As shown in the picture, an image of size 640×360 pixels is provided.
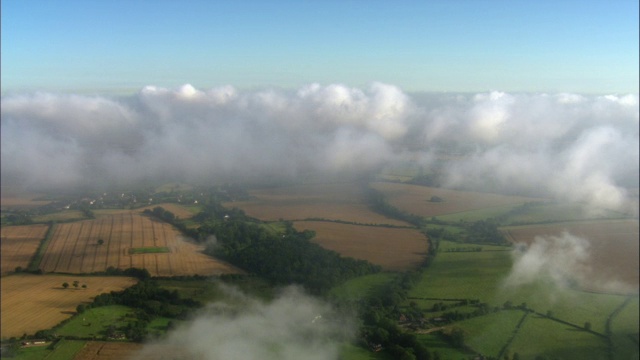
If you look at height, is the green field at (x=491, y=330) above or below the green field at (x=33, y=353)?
above

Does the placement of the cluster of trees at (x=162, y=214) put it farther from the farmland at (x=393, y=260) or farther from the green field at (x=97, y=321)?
the green field at (x=97, y=321)

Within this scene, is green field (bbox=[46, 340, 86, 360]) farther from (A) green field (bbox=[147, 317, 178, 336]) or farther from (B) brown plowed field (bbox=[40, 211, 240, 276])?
(B) brown plowed field (bbox=[40, 211, 240, 276])

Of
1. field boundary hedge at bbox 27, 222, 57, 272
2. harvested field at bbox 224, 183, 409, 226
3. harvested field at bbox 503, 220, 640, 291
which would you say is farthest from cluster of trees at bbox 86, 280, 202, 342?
harvested field at bbox 503, 220, 640, 291

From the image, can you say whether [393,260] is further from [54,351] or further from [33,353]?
[33,353]

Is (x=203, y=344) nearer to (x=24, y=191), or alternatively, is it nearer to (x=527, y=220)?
(x=527, y=220)

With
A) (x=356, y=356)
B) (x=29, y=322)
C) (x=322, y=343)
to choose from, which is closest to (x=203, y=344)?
(x=322, y=343)

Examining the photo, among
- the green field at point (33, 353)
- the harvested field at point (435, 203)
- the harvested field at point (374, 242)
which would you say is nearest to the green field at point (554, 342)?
the harvested field at point (374, 242)
